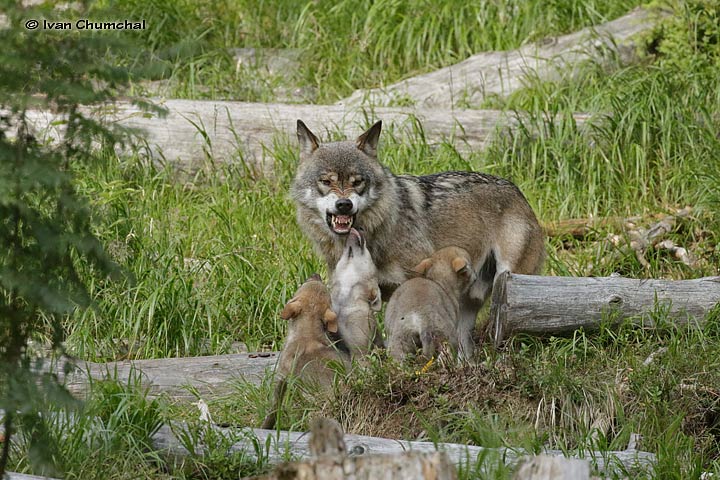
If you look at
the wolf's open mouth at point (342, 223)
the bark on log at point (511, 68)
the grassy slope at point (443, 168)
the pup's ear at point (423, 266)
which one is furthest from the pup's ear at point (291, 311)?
the bark on log at point (511, 68)

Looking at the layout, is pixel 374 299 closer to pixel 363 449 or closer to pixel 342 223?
pixel 342 223

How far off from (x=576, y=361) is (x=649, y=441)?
89 centimetres

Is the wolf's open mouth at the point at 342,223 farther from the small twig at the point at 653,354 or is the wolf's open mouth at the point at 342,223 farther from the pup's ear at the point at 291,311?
the small twig at the point at 653,354

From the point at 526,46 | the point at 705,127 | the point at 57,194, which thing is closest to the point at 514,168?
the point at 705,127

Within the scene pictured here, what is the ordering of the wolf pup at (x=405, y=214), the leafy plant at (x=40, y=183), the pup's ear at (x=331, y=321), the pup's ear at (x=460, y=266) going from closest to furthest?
the leafy plant at (x=40, y=183), the pup's ear at (x=331, y=321), the pup's ear at (x=460, y=266), the wolf pup at (x=405, y=214)

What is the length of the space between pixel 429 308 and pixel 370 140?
149 centimetres

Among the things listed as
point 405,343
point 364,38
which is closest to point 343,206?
point 405,343

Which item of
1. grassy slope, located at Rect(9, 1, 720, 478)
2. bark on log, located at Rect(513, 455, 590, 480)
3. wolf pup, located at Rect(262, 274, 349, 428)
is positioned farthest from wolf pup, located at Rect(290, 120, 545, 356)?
bark on log, located at Rect(513, 455, 590, 480)

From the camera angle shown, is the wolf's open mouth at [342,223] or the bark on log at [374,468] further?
the wolf's open mouth at [342,223]

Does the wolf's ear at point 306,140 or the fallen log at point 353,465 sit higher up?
the wolf's ear at point 306,140

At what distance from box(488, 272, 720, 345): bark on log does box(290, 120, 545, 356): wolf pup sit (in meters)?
0.79

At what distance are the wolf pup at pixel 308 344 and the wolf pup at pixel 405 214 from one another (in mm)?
755

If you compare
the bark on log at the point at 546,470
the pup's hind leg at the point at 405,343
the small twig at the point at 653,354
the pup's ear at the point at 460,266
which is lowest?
the small twig at the point at 653,354

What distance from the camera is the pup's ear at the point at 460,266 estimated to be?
20.9ft
